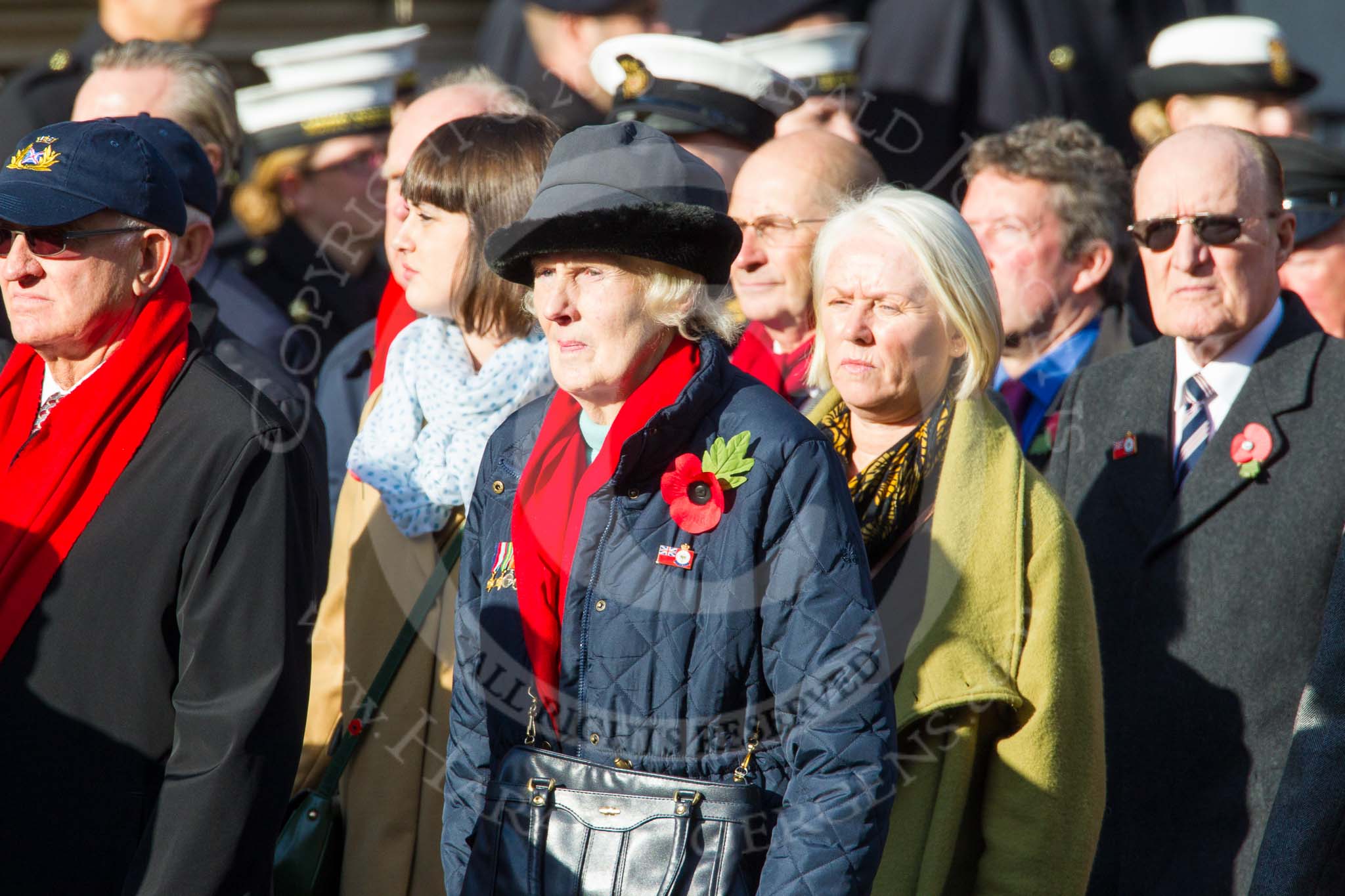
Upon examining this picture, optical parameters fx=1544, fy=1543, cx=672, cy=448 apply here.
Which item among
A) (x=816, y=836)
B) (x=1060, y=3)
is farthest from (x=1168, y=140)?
(x=1060, y=3)

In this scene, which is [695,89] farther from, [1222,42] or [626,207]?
[626,207]

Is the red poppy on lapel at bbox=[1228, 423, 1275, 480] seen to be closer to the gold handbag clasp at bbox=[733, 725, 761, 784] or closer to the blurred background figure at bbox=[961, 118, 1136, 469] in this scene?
the blurred background figure at bbox=[961, 118, 1136, 469]

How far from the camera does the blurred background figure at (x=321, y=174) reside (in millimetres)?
5910

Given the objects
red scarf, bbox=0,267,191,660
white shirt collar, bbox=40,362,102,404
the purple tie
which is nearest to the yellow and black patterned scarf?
the purple tie

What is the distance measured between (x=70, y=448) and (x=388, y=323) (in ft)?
4.75

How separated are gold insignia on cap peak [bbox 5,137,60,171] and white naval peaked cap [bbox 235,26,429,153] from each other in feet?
9.78

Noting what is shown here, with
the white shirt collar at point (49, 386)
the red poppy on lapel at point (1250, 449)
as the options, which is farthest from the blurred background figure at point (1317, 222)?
the white shirt collar at point (49, 386)

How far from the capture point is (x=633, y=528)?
8.61ft

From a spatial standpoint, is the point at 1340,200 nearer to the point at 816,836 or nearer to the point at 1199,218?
the point at 1199,218

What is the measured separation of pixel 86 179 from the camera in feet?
9.50

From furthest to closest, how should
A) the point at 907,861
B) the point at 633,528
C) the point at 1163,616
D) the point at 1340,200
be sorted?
the point at 1340,200, the point at 1163,616, the point at 907,861, the point at 633,528

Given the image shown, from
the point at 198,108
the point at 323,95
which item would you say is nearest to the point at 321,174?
the point at 323,95

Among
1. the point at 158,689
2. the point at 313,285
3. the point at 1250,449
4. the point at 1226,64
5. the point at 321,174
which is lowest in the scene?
the point at 313,285

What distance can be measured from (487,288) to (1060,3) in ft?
11.6
